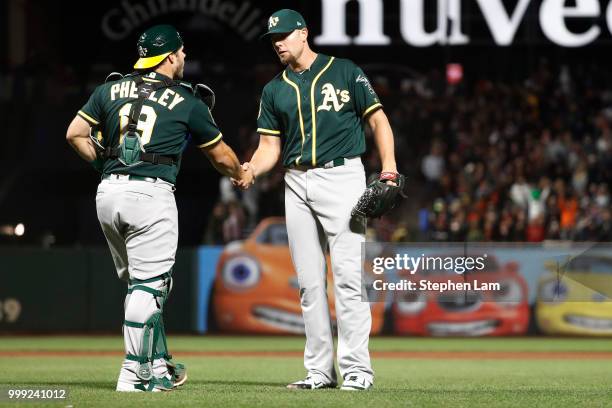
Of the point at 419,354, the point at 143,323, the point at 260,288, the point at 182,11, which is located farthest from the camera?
the point at 182,11

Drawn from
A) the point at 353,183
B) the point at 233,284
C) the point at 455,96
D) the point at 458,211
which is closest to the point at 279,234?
the point at 233,284

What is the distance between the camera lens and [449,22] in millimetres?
19234

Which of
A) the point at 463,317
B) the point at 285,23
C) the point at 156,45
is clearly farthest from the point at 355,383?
the point at 463,317

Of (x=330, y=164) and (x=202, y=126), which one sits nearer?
(x=202, y=126)

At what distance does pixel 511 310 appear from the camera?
15.5 metres

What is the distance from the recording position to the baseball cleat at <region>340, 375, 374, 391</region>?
6.94 metres

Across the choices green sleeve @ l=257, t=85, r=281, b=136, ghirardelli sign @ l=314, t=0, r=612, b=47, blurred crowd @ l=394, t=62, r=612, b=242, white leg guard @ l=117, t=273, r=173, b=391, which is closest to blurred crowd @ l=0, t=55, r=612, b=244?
blurred crowd @ l=394, t=62, r=612, b=242

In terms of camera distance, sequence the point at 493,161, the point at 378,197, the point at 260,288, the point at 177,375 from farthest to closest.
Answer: the point at 493,161 → the point at 260,288 → the point at 177,375 → the point at 378,197

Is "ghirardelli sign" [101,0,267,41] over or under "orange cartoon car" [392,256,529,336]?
over

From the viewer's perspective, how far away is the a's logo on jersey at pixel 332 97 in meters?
7.17

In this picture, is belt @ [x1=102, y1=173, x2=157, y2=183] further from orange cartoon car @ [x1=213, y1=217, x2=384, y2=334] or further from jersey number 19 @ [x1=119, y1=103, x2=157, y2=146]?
orange cartoon car @ [x1=213, y1=217, x2=384, y2=334]

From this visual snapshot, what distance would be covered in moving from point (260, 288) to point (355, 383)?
28.7 ft

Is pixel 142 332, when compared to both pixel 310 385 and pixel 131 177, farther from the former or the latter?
pixel 310 385

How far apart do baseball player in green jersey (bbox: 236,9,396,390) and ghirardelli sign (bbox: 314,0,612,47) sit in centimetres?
1199
